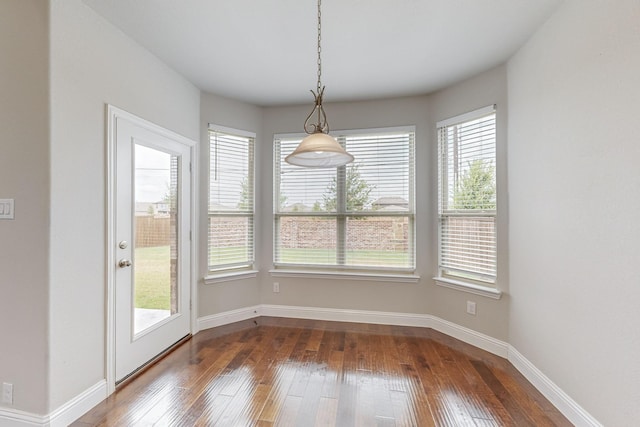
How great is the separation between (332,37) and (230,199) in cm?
211

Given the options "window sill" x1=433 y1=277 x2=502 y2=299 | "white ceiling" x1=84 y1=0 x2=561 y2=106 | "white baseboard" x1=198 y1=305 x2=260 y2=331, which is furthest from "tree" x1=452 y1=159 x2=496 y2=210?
"white baseboard" x1=198 y1=305 x2=260 y2=331

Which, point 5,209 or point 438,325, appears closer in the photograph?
point 5,209

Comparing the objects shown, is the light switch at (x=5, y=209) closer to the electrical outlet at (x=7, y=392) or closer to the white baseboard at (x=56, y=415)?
the electrical outlet at (x=7, y=392)

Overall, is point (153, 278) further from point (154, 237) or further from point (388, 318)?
point (388, 318)

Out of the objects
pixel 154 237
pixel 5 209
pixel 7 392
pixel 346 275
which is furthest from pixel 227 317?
pixel 5 209

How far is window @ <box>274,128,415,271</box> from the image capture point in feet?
11.4

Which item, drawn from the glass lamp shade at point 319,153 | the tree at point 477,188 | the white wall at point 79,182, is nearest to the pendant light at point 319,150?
the glass lamp shade at point 319,153

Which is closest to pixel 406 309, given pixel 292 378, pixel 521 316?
pixel 521 316

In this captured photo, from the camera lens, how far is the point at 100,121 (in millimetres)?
2070

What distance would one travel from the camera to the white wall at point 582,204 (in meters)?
1.50

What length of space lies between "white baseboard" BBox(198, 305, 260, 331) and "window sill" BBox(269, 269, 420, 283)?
52cm

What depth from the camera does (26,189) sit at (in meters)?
1.73

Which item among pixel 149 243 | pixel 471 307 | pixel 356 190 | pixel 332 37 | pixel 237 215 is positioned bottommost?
pixel 471 307

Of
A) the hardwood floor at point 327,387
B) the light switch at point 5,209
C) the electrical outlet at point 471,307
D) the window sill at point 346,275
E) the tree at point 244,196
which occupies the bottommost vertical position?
the hardwood floor at point 327,387
